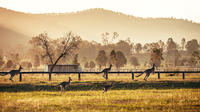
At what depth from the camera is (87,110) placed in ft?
54.0

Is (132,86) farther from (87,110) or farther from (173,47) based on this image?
(173,47)

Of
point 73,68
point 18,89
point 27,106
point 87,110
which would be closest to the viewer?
point 87,110

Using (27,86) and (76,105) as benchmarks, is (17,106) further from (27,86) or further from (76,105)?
(27,86)

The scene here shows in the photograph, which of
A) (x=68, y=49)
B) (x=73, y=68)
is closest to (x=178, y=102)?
(x=68, y=49)

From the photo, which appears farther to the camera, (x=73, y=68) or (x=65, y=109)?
(x=73, y=68)

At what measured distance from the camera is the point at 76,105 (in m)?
18.4

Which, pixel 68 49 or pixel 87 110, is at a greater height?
pixel 68 49

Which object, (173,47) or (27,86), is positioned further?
(173,47)

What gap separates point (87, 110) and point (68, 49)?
40347 mm

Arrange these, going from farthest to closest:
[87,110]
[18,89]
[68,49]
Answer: [68,49], [18,89], [87,110]

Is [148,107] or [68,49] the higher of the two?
[68,49]

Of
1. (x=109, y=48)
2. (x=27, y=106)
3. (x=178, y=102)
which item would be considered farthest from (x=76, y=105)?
(x=109, y=48)

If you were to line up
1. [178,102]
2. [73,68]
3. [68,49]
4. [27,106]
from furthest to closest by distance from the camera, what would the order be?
[73,68]
[68,49]
[178,102]
[27,106]

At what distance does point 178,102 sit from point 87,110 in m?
6.61
